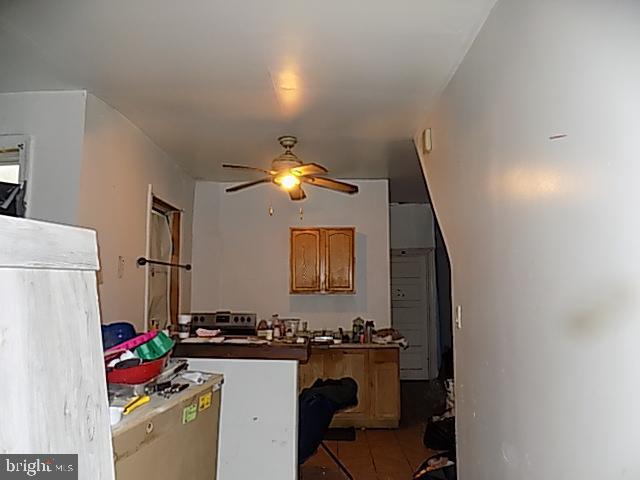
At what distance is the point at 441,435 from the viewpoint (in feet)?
14.9

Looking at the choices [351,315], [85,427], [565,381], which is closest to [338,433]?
[351,315]

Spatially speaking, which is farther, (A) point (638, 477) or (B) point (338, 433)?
(B) point (338, 433)

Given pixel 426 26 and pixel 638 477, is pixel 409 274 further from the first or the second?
pixel 638 477

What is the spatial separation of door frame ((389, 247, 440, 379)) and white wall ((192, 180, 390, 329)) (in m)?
1.83

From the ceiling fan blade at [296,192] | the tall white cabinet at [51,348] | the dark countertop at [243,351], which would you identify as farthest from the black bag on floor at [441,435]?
the tall white cabinet at [51,348]

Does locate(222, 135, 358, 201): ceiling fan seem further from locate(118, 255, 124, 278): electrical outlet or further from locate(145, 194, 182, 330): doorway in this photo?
locate(145, 194, 182, 330): doorway

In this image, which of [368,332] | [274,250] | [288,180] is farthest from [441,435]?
[274,250]

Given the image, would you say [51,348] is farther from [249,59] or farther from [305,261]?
[305,261]

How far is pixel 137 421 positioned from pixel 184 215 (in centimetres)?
414

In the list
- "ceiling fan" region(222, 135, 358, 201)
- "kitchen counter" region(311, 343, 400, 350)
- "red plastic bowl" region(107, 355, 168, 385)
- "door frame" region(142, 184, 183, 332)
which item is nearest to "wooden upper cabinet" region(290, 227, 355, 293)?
"kitchen counter" region(311, 343, 400, 350)

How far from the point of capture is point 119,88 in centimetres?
334

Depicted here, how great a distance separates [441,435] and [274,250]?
2.61 m

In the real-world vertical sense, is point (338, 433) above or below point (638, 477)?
below

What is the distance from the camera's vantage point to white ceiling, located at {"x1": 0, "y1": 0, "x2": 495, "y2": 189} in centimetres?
242
